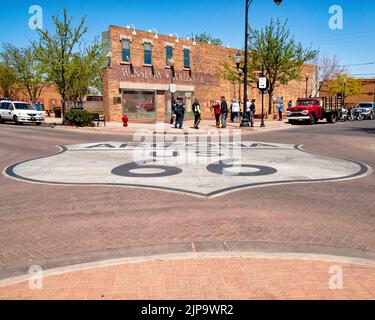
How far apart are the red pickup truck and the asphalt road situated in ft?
71.2

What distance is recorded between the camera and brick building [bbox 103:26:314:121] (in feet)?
94.8

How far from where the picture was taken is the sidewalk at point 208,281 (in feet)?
11.5

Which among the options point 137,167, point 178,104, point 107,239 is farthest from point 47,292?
point 178,104

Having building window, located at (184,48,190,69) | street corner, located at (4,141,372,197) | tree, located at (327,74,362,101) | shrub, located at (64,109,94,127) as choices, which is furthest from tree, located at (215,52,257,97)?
tree, located at (327,74,362,101)

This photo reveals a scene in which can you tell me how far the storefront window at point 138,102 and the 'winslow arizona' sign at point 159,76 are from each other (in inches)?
46.4

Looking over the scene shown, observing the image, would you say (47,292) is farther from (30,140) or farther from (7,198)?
(30,140)

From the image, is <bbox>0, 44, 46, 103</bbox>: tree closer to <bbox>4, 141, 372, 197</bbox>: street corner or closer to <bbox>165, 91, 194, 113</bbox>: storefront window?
<bbox>165, 91, 194, 113</bbox>: storefront window

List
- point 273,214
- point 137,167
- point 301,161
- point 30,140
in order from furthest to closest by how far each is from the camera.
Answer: point 30,140, point 301,161, point 137,167, point 273,214

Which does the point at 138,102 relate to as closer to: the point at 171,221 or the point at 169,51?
the point at 169,51

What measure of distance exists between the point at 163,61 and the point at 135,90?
4.17 meters

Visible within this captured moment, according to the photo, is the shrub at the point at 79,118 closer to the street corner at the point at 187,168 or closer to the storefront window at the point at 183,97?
the storefront window at the point at 183,97

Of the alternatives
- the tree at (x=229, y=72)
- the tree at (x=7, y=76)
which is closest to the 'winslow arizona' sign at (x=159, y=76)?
the tree at (x=229, y=72)
